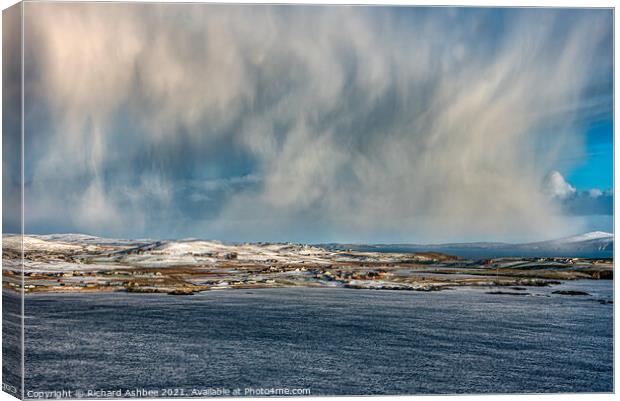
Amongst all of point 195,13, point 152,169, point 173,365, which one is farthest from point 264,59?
point 173,365

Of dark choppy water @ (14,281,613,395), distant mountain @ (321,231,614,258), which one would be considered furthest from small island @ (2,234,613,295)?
dark choppy water @ (14,281,613,395)

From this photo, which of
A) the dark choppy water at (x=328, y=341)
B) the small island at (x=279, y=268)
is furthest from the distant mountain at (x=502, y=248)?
the dark choppy water at (x=328, y=341)

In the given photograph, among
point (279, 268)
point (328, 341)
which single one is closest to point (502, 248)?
point (328, 341)

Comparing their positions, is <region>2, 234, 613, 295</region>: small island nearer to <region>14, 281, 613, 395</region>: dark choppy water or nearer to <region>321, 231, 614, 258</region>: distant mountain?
<region>321, 231, 614, 258</region>: distant mountain

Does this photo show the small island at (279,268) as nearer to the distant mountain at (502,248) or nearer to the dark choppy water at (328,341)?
the distant mountain at (502,248)

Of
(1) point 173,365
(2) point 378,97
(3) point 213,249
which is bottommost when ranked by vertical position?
(1) point 173,365

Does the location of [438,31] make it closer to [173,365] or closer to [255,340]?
[255,340]

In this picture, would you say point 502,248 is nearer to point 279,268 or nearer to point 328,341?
point 328,341

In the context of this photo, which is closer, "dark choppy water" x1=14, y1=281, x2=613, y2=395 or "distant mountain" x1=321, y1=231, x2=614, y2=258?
"dark choppy water" x1=14, y1=281, x2=613, y2=395
